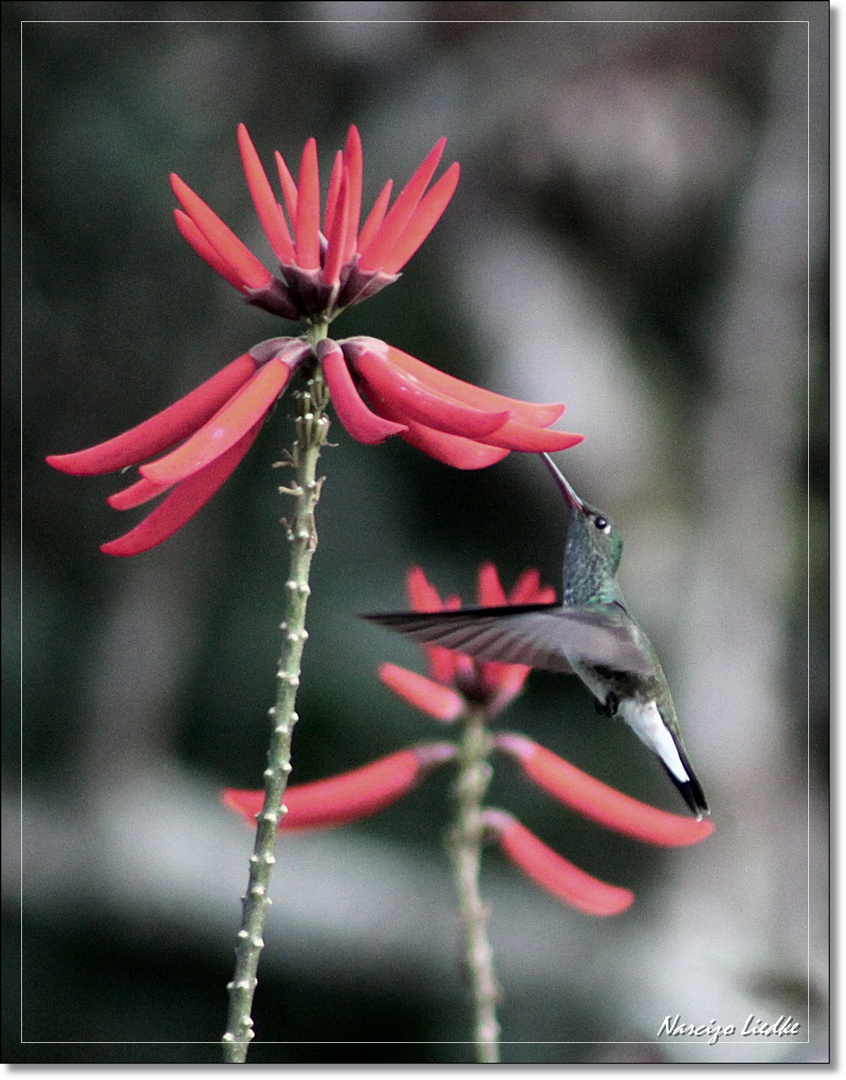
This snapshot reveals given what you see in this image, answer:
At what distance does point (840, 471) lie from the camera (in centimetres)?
125

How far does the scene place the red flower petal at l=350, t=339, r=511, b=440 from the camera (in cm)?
60

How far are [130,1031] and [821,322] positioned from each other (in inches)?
51.0

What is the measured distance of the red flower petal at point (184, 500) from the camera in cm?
64

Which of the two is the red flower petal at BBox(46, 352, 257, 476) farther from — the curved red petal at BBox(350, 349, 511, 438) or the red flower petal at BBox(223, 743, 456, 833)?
the red flower petal at BBox(223, 743, 456, 833)

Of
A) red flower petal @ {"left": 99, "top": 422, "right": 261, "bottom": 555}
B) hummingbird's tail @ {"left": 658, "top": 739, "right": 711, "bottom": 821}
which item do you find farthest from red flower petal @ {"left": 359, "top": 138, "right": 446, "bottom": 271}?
hummingbird's tail @ {"left": 658, "top": 739, "right": 711, "bottom": 821}

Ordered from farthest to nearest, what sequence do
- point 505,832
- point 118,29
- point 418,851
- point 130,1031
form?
point 418,851
point 130,1031
point 118,29
point 505,832

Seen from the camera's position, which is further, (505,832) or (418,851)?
(418,851)

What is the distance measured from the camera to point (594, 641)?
85 centimetres

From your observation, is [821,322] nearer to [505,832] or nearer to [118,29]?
[505,832]

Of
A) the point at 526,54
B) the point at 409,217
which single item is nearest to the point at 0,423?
the point at 526,54

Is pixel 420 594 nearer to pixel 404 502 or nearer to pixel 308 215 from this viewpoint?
pixel 308 215

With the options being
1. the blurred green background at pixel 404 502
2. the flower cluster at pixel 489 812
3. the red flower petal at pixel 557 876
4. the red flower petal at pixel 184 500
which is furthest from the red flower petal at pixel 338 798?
the blurred green background at pixel 404 502

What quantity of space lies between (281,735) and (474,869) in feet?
1.16

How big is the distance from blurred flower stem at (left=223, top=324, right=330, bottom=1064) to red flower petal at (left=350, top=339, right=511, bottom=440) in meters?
0.04
